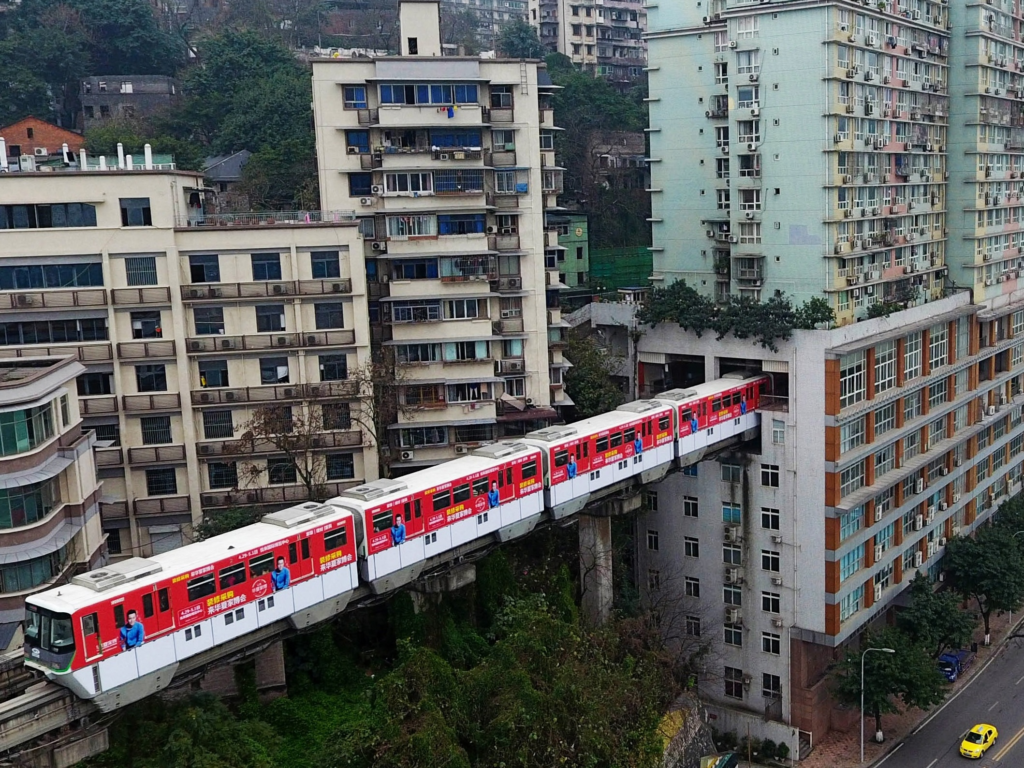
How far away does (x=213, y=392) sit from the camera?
3453cm

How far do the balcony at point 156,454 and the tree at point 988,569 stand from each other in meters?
32.1

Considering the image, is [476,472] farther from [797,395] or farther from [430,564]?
[797,395]

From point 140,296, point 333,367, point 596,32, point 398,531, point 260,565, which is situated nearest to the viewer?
point 260,565

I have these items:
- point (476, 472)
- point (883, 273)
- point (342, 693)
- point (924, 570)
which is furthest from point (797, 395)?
point (342, 693)

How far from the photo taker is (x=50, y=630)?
2028 centimetres

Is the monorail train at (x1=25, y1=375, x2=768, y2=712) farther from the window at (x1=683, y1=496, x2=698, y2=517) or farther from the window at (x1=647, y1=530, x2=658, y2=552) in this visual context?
the window at (x1=647, y1=530, x2=658, y2=552)

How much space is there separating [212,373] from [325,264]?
504 centimetres

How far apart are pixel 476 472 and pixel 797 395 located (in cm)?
1492

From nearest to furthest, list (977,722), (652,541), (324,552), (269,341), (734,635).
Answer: (324,552) < (269,341) < (977,722) < (734,635) < (652,541)

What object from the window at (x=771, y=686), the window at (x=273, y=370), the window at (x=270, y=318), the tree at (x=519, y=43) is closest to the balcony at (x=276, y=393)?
the window at (x=273, y=370)

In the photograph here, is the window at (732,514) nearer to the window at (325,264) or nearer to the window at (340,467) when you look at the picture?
the window at (340,467)

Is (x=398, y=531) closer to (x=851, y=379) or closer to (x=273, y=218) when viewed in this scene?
(x=273, y=218)

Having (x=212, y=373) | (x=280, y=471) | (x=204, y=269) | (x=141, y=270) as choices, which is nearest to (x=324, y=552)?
(x=280, y=471)

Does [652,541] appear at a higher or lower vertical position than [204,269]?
lower
